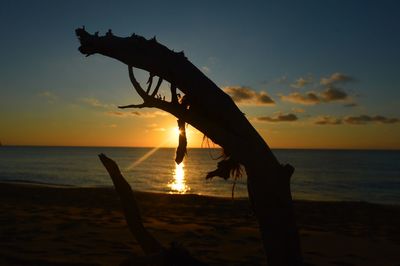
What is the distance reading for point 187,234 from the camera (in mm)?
12289

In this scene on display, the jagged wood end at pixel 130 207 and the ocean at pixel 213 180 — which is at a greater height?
the jagged wood end at pixel 130 207

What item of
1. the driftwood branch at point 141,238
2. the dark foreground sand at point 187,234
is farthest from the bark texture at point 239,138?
the dark foreground sand at point 187,234

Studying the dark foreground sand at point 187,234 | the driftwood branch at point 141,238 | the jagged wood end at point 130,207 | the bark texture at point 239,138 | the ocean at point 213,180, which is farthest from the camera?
the ocean at point 213,180

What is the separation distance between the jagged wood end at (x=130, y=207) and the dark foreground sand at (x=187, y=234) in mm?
1534

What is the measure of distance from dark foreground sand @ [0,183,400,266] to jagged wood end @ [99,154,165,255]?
1534mm

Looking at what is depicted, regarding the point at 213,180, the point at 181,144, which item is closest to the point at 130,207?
the point at 181,144

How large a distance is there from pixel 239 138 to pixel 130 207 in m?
1.66

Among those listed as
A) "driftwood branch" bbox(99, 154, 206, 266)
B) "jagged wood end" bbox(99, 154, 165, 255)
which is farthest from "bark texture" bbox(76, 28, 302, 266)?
"jagged wood end" bbox(99, 154, 165, 255)

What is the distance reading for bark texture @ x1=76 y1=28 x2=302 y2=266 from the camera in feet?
11.1

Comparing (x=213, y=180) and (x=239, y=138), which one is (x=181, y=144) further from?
(x=213, y=180)

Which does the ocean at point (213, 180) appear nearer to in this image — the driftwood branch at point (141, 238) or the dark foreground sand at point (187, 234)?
the driftwood branch at point (141, 238)

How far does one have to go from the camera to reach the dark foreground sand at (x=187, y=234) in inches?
366

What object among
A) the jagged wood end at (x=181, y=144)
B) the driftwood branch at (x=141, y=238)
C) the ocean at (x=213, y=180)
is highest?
the jagged wood end at (x=181, y=144)

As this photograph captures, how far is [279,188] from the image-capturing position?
11.2 ft
